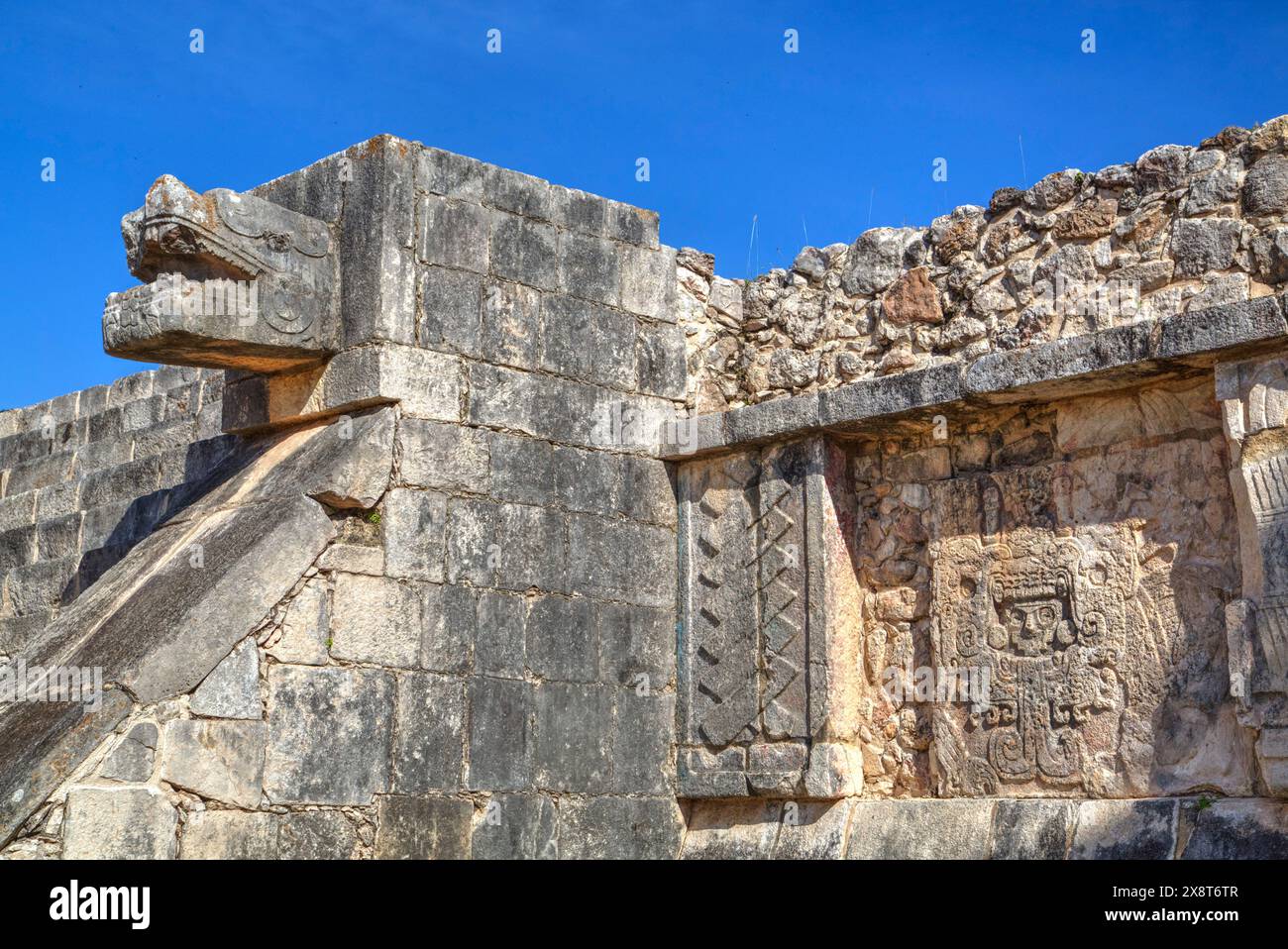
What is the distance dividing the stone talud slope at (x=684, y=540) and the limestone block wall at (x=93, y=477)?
2.65 feet

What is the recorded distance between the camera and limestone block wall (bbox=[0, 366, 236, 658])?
8.48m

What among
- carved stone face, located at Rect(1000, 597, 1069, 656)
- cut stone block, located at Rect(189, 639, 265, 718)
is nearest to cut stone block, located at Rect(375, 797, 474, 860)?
cut stone block, located at Rect(189, 639, 265, 718)

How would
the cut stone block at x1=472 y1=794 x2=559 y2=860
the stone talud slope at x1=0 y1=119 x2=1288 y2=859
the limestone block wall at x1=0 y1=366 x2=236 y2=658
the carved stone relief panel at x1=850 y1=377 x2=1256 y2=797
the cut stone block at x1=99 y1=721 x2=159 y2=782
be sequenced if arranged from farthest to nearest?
1. the limestone block wall at x1=0 y1=366 x2=236 y2=658
2. the cut stone block at x1=472 y1=794 x2=559 y2=860
3. the carved stone relief panel at x1=850 y1=377 x2=1256 y2=797
4. the stone talud slope at x1=0 y1=119 x2=1288 y2=859
5. the cut stone block at x1=99 y1=721 x2=159 y2=782

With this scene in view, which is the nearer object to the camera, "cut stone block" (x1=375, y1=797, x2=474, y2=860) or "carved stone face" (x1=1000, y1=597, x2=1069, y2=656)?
"cut stone block" (x1=375, y1=797, x2=474, y2=860)

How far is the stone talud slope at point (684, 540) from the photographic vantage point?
5848 mm

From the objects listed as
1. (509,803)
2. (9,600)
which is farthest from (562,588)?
(9,600)

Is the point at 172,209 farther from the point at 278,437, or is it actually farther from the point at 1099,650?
the point at 1099,650

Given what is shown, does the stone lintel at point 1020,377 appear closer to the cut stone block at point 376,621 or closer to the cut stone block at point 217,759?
the cut stone block at point 376,621

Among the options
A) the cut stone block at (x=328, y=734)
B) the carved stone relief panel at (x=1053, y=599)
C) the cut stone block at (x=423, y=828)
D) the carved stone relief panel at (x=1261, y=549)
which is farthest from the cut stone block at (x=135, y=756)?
the carved stone relief panel at (x=1261, y=549)

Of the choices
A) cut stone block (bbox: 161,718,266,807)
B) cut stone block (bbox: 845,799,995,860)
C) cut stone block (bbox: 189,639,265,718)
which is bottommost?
cut stone block (bbox: 845,799,995,860)

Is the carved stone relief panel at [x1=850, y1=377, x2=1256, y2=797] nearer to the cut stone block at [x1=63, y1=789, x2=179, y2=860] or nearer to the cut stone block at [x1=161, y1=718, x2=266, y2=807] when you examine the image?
the cut stone block at [x1=161, y1=718, x2=266, y2=807]

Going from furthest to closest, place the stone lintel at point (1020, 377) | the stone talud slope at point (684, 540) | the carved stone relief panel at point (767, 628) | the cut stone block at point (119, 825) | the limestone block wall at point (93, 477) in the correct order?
the limestone block wall at point (93, 477), the carved stone relief panel at point (767, 628), the stone talud slope at point (684, 540), the stone lintel at point (1020, 377), the cut stone block at point (119, 825)

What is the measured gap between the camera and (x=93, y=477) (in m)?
9.21

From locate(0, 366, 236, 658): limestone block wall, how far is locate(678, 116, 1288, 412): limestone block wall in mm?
2499
